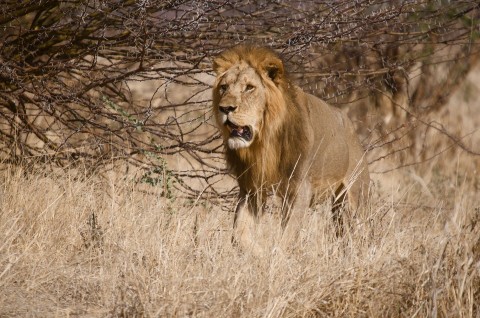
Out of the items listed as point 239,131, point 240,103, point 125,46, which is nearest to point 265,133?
point 239,131

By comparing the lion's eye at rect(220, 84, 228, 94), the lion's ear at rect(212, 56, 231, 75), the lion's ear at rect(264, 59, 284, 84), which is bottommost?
the lion's eye at rect(220, 84, 228, 94)

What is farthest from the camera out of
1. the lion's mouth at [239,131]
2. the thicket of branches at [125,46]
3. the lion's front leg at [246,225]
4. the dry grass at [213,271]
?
the thicket of branches at [125,46]

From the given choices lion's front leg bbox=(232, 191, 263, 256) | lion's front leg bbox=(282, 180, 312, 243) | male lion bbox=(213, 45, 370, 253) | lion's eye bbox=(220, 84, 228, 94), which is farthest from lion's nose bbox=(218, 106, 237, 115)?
lion's front leg bbox=(282, 180, 312, 243)

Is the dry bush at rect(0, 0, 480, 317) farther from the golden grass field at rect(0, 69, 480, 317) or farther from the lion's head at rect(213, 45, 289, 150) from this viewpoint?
the lion's head at rect(213, 45, 289, 150)

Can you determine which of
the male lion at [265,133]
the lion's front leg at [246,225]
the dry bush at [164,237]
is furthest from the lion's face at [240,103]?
the lion's front leg at [246,225]

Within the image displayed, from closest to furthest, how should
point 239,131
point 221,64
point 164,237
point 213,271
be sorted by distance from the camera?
point 213,271
point 164,237
point 239,131
point 221,64

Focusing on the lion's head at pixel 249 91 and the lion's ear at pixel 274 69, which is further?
the lion's ear at pixel 274 69

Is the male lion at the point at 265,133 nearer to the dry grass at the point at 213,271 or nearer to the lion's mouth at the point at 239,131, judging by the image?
the lion's mouth at the point at 239,131

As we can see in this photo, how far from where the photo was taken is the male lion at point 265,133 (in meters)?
5.00

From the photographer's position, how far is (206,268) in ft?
12.9

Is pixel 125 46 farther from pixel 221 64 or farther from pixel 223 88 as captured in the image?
pixel 223 88

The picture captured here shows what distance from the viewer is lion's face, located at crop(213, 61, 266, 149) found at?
490 cm

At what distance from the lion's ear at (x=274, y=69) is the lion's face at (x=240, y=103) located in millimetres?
79

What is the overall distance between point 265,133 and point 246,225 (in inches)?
23.5
